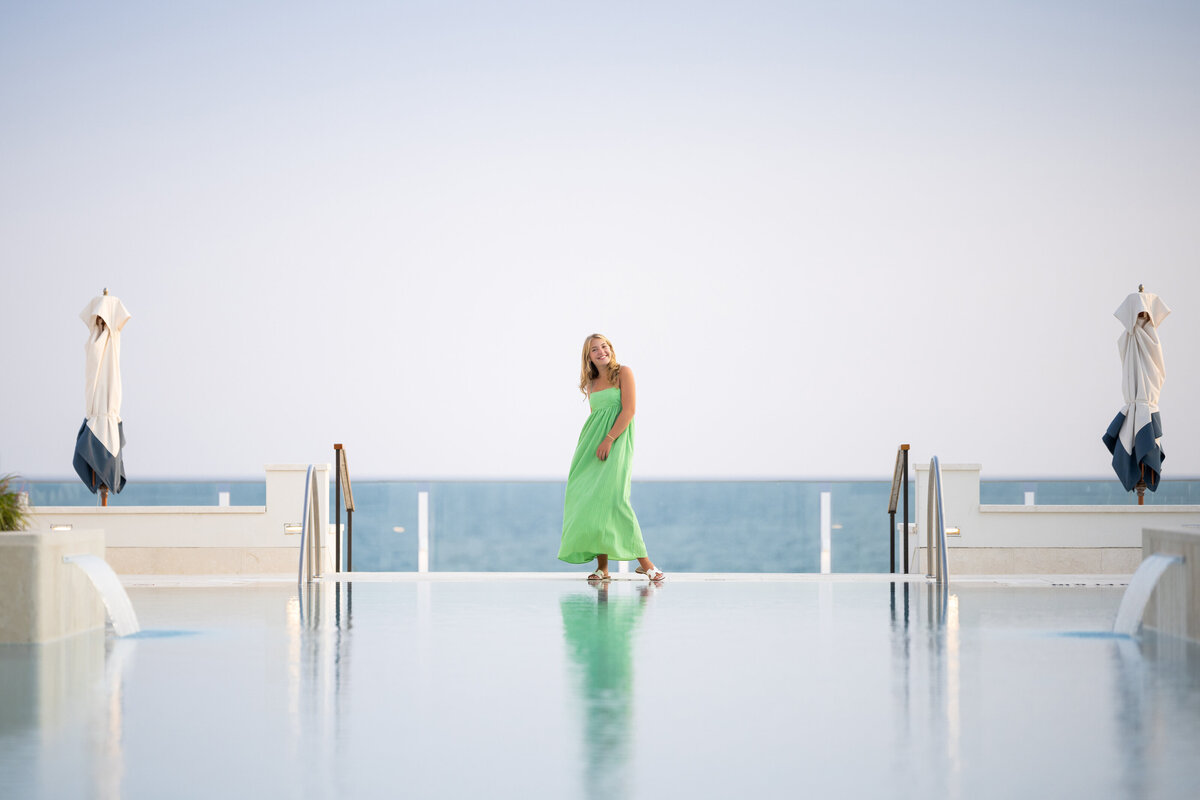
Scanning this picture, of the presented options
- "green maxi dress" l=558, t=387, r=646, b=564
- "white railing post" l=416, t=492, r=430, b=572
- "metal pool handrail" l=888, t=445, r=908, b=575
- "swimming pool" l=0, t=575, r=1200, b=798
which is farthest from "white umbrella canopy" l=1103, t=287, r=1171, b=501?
"white railing post" l=416, t=492, r=430, b=572

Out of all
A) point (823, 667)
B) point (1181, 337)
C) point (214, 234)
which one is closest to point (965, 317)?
point (1181, 337)

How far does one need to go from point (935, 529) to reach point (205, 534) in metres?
5.25

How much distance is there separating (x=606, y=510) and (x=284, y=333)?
973 centimetres

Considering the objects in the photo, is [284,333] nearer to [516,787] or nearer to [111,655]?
[111,655]

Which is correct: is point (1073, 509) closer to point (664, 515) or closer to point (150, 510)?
point (664, 515)

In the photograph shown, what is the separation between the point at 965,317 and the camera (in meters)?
16.0

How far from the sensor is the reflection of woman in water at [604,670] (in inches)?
114

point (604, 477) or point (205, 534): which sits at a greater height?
point (604, 477)

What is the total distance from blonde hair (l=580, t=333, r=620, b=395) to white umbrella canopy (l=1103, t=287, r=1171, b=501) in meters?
3.95

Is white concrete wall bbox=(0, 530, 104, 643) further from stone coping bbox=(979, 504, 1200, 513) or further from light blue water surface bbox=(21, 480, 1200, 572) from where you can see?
stone coping bbox=(979, 504, 1200, 513)

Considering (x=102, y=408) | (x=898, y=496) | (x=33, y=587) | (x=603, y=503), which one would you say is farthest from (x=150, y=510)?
(x=898, y=496)

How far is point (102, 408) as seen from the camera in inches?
358

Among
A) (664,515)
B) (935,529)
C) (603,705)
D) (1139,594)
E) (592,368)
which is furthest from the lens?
(664,515)

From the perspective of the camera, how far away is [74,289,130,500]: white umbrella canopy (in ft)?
29.5
